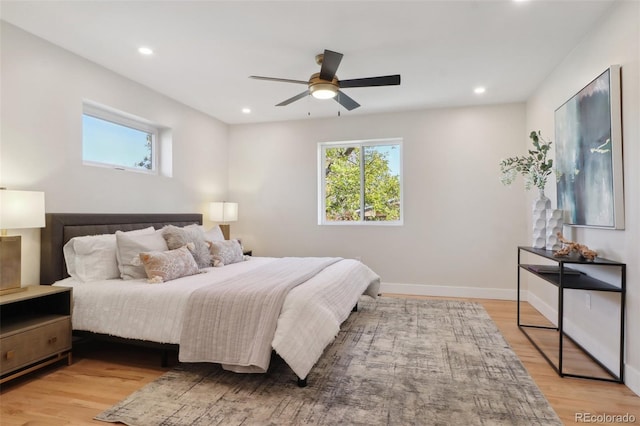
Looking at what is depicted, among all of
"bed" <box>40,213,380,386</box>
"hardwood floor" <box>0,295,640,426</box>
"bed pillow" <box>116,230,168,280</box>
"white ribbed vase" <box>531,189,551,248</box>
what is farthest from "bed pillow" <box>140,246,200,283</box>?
"white ribbed vase" <box>531,189,551,248</box>

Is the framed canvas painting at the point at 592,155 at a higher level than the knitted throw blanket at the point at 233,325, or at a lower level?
higher

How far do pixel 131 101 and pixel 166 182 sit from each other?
102cm

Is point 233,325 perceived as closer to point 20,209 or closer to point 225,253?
point 225,253

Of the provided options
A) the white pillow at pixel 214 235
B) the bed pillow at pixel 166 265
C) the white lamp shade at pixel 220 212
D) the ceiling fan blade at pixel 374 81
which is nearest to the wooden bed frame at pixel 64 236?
the bed pillow at pixel 166 265

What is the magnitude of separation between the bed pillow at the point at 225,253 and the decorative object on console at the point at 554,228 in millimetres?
3147

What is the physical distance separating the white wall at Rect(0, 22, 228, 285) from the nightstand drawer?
23.3 inches

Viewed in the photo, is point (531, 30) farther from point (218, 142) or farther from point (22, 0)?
point (218, 142)

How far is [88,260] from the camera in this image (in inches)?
117

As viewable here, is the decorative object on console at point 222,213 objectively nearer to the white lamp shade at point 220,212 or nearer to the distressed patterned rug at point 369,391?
the white lamp shade at point 220,212

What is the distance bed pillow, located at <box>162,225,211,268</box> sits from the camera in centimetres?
340

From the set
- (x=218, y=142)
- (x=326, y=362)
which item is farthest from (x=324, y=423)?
(x=218, y=142)

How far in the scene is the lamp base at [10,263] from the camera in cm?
247

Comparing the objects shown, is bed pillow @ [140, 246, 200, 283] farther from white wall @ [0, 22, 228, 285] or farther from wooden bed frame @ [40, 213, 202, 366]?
white wall @ [0, 22, 228, 285]

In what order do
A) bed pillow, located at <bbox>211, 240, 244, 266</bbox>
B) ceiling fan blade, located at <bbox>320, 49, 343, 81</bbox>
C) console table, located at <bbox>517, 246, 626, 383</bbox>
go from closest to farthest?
console table, located at <bbox>517, 246, 626, 383</bbox>
ceiling fan blade, located at <bbox>320, 49, 343, 81</bbox>
bed pillow, located at <bbox>211, 240, 244, 266</bbox>
